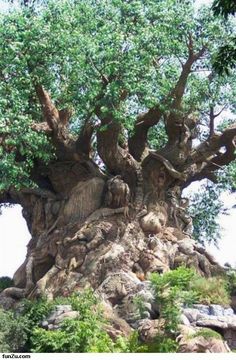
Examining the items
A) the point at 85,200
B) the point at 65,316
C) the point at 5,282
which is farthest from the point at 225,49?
the point at 5,282

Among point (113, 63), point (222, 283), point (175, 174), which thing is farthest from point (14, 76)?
point (222, 283)

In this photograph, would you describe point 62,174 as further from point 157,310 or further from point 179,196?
point 157,310

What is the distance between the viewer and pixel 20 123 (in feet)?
40.8

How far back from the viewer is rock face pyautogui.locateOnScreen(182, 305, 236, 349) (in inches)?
473

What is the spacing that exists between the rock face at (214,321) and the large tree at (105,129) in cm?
162

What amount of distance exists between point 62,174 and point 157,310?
14.7 feet

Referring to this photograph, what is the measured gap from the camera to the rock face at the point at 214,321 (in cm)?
1202

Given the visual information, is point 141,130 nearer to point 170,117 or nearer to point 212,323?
point 170,117

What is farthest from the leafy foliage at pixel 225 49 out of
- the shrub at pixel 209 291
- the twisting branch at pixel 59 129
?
the twisting branch at pixel 59 129

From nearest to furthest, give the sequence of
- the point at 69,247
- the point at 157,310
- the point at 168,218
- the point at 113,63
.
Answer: the point at 157,310
the point at 113,63
the point at 69,247
the point at 168,218

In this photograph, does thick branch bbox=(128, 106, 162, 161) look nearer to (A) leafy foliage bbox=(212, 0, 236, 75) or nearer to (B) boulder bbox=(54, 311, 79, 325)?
(B) boulder bbox=(54, 311, 79, 325)

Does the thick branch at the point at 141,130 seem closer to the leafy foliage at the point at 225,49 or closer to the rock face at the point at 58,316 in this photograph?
the rock face at the point at 58,316

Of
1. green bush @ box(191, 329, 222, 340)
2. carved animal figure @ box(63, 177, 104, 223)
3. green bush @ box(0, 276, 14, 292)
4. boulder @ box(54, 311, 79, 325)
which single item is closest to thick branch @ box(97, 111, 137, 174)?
carved animal figure @ box(63, 177, 104, 223)

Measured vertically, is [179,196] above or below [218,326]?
above
